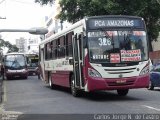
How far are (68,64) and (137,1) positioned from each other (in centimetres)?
2070

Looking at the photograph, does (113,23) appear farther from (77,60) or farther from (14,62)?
(14,62)

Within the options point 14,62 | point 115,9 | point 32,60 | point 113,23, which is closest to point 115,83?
point 113,23

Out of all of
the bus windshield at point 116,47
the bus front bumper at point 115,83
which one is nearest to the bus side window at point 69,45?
the bus windshield at point 116,47

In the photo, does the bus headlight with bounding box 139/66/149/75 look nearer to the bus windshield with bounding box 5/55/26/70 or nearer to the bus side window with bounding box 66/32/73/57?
the bus side window with bounding box 66/32/73/57

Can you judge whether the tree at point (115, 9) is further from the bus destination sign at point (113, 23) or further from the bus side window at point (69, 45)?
the bus destination sign at point (113, 23)

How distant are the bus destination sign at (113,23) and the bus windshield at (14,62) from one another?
29157 millimetres

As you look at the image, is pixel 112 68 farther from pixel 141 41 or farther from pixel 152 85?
pixel 152 85

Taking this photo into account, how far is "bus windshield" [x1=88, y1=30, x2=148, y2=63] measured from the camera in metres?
17.6

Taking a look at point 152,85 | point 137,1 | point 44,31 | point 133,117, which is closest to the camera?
point 133,117

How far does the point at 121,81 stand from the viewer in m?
17.7

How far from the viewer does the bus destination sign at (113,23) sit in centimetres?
1802

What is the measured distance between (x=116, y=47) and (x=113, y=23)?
1.00 m

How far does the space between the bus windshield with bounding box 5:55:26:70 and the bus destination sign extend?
95.7ft

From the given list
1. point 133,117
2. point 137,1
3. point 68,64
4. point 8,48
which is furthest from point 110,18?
point 8,48
